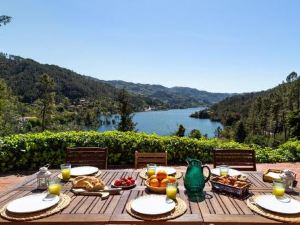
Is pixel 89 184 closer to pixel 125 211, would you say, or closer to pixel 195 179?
pixel 125 211

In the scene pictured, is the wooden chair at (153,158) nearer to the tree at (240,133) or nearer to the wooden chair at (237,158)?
the wooden chair at (237,158)

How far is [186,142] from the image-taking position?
830 cm

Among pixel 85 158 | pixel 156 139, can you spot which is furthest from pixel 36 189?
pixel 156 139

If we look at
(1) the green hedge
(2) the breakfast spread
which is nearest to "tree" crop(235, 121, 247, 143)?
(1) the green hedge

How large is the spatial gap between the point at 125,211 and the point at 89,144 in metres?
5.50

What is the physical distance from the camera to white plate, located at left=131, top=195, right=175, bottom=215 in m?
2.46

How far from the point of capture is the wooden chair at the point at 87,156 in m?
4.30

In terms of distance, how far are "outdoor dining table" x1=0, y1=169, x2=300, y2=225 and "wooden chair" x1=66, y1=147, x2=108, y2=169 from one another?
1.08 m

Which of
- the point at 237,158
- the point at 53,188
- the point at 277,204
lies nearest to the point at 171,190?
the point at 277,204

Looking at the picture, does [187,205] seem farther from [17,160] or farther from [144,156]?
[17,160]

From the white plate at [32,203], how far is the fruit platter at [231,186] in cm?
145

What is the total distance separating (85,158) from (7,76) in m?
69.7

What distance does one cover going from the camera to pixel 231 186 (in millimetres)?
2928

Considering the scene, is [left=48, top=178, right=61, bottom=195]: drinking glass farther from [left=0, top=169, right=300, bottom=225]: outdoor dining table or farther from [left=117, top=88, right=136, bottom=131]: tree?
[left=117, top=88, right=136, bottom=131]: tree
